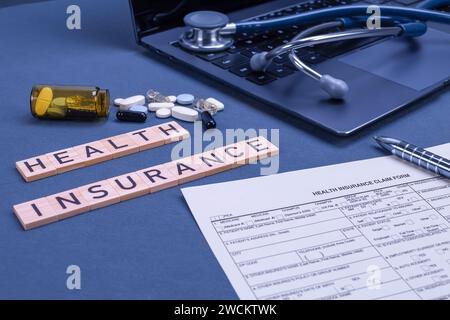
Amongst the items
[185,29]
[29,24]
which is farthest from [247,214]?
[29,24]

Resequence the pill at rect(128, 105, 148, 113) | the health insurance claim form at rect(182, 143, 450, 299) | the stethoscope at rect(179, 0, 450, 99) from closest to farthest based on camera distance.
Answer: the health insurance claim form at rect(182, 143, 450, 299)
the pill at rect(128, 105, 148, 113)
the stethoscope at rect(179, 0, 450, 99)

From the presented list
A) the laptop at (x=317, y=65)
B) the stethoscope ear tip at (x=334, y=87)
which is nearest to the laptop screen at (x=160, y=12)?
the laptop at (x=317, y=65)

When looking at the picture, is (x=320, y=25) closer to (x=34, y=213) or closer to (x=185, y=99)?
(x=185, y=99)

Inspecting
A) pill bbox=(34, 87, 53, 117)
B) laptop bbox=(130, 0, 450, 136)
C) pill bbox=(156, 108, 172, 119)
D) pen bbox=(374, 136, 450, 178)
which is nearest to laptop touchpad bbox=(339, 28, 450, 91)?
laptop bbox=(130, 0, 450, 136)

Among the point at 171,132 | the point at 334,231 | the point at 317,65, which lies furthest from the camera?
the point at 317,65

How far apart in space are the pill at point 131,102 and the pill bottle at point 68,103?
3 centimetres

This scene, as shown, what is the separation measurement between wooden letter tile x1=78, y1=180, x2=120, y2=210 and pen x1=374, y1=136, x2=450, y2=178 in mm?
251

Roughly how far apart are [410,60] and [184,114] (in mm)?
288

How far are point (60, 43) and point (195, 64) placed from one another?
0.21 metres

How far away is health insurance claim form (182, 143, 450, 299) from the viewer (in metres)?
0.43

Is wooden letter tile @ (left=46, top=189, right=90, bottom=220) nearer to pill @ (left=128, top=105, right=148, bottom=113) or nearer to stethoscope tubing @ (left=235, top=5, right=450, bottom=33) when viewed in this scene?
pill @ (left=128, top=105, right=148, bottom=113)

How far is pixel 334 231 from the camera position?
481 mm

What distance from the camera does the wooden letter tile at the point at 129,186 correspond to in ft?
1.69

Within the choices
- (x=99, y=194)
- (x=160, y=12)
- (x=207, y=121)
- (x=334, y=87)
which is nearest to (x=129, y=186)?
(x=99, y=194)
